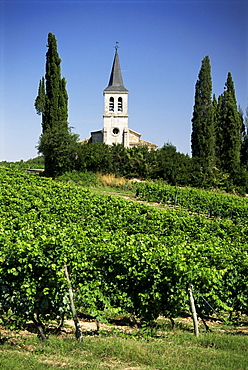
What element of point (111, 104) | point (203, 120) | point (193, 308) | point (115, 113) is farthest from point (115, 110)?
point (193, 308)

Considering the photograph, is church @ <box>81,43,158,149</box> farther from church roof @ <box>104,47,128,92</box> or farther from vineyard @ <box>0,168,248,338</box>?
vineyard @ <box>0,168,248,338</box>

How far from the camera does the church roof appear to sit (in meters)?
59.8

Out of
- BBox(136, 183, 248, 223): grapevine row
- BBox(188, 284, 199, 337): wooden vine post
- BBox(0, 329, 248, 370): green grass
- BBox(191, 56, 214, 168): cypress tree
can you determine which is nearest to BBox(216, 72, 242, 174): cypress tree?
BBox(191, 56, 214, 168): cypress tree

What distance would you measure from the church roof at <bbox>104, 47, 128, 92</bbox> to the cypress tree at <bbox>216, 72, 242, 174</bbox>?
72.7 ft

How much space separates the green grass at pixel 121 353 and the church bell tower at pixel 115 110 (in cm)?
5179

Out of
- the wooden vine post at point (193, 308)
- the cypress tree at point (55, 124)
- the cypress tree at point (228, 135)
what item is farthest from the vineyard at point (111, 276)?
the cypress tree at point (228, 135)

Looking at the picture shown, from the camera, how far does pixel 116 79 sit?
60.6 m

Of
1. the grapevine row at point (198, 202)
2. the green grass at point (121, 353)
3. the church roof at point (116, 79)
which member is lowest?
the green grass at point (121, 353)

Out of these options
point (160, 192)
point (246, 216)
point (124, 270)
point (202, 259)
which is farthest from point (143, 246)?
point (160, 192)

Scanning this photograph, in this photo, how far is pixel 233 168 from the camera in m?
36.6

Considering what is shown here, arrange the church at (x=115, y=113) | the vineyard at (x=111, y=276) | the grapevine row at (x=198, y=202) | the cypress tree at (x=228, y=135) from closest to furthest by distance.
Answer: the vineyard at (x=111, y=276) < the grapevine row at (x=198, y=202) < the cypress tree at (x=228, y=135) < the church at (x=115, y=113)

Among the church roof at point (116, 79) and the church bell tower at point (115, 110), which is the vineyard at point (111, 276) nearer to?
the church bell tower at point (115, 110)

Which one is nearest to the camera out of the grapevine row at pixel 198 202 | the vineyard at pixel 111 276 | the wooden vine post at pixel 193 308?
the vineyard at pixel 111 276

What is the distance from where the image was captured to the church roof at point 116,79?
59.8m
